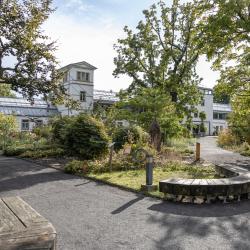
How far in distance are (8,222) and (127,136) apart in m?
15.2

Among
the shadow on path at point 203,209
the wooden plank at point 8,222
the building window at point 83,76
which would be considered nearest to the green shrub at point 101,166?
the shadow on path at point 203,209

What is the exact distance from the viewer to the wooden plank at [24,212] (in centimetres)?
308

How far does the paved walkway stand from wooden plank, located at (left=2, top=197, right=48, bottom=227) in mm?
1685

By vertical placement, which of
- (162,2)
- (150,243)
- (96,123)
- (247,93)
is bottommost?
(150,243)

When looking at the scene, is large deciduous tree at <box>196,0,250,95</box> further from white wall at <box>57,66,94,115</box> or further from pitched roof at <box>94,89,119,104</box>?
pitched roof at <box>94,89,119,104</box>

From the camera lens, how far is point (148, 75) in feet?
101

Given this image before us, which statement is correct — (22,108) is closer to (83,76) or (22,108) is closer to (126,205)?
(83,76)

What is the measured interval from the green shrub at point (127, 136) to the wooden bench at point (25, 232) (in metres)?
14.3

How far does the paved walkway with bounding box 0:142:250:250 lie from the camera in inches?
215

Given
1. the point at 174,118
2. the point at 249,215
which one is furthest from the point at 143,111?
the point at 249,215

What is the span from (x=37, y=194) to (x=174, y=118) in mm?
16169

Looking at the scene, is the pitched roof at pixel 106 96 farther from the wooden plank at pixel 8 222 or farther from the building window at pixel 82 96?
the wooden plank at pixel 8 222

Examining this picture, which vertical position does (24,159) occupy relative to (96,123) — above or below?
below

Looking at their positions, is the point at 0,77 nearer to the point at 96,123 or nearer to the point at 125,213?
the point at 96,123
